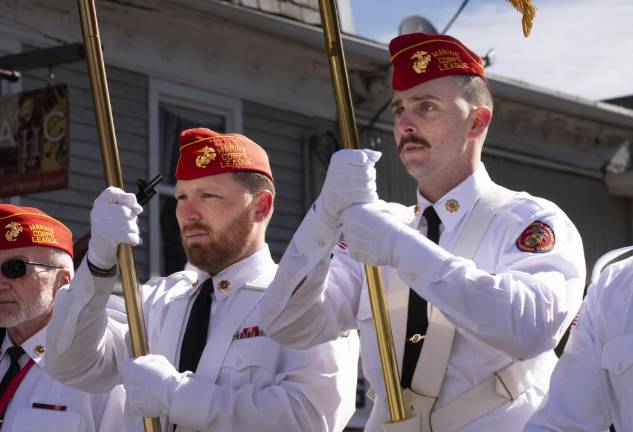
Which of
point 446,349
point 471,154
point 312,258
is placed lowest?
point 446,349

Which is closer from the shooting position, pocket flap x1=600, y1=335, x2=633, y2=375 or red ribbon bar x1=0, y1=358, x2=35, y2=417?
pocket flap x1=600, y1=335, x2=633, y2=375

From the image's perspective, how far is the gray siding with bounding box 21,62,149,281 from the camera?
39.2 ft

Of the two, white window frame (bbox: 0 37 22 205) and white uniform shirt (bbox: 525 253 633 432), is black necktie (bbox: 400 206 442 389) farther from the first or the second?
white window frame (bbox: 0 37 22 205)

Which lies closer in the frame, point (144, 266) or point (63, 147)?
point (63, 147)

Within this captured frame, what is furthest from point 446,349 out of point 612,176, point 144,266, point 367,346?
point 612,176

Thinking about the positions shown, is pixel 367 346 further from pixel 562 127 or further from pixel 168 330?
pixel 562 127

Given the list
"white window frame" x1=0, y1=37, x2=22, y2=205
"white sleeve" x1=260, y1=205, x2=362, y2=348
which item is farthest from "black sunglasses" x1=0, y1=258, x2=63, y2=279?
"white window frame" x1=0, y1=37, x2=22, y2=205

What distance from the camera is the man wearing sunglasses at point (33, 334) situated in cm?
610

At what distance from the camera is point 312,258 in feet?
15.7

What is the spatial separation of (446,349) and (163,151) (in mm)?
8489

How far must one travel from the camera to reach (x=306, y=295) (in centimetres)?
486

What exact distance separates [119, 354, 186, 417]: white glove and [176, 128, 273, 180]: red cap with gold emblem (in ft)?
2.87

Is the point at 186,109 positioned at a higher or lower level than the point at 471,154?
higher

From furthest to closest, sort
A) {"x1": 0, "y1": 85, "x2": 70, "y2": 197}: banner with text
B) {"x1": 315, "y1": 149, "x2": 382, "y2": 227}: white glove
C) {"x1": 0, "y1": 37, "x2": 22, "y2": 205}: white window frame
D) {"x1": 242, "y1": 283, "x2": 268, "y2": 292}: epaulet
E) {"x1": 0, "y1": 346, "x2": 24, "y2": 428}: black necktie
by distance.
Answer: {"x1": 0, "y1": 37, "x2": 22, "y2": 205}: white window frame → {"x1": 0, "y1": 85, "x2": 70, "y2": 197}: banner with text → {"x1": 0, "y1": 346, "x2": 24, "y2": 428}: black necktie → {"x1": 242, "y1": 283, "x2": 268, "y2": 292}: epaulet → {"x1": 315, "y1": 149, "x2": 382, "y2": 227}: white glove
